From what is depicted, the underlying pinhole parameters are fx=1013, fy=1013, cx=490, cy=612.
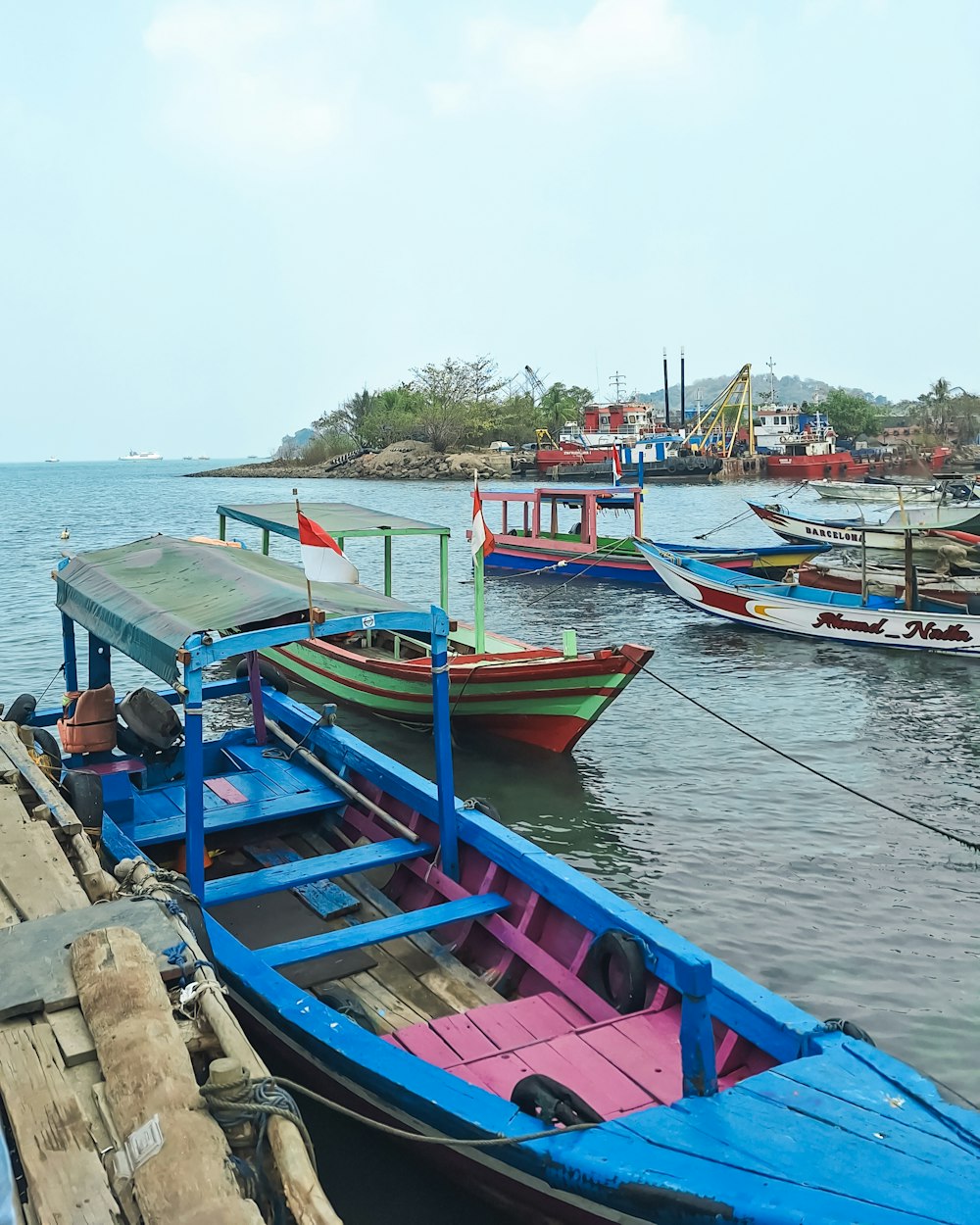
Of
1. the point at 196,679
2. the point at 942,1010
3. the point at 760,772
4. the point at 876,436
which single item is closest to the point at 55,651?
the point at 760,772

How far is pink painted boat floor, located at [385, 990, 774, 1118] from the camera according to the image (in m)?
4.72

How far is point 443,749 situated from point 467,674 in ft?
16.8

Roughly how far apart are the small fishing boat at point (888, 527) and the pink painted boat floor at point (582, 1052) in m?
15.8

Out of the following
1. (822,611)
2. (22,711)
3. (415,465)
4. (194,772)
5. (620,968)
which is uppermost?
(415,465)

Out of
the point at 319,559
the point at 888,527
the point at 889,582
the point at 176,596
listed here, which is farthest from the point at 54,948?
the point at 888,527

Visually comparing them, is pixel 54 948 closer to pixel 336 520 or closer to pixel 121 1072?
pixel 121 1072

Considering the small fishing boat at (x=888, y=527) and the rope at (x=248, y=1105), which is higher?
the small fishing boat at (x=888, y=527)

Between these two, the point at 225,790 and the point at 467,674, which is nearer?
the point at 225,790

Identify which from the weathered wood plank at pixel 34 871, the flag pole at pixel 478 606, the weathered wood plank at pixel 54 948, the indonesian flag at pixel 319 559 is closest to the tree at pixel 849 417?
the flag pole at pixel 478 606

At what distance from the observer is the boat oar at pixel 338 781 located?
7363mm

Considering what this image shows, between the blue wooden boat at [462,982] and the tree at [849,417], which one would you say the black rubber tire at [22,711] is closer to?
the blue wooden boat at [462,982]

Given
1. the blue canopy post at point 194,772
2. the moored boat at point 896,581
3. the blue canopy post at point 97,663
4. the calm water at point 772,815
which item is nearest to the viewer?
the blue canopy post at point 194,772

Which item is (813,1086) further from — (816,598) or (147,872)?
(816,598)

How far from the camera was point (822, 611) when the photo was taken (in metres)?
18.3
